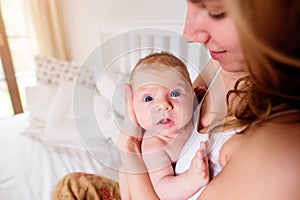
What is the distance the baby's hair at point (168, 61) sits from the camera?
1.67 ft

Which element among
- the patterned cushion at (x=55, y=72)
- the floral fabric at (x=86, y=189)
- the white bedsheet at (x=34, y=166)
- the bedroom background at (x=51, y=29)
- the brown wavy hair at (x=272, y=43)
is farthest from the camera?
the bedroom background at (x=51, y=29)

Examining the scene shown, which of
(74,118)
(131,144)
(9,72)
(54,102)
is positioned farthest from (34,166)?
(9,72)

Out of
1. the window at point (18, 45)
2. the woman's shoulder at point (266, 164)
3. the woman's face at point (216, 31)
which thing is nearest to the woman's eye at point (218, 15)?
the woman's face at point (216, 31)

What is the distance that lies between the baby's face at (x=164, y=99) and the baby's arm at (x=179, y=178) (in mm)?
71

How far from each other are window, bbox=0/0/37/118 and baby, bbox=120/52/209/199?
190 centimetres

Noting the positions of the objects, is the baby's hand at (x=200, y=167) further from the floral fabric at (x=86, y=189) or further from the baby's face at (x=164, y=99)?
the floral fabric at (x=86, y=189)

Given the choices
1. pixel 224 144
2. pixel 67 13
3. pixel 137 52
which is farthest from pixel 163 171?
pixel 67 13

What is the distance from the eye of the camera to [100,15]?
1.94 metres

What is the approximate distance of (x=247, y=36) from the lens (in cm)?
30

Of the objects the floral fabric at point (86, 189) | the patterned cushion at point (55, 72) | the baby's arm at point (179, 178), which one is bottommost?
the floral fabric at point (86, 189)

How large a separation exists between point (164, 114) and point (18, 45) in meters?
2.28

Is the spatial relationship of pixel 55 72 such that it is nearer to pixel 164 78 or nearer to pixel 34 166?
pixel 34 166

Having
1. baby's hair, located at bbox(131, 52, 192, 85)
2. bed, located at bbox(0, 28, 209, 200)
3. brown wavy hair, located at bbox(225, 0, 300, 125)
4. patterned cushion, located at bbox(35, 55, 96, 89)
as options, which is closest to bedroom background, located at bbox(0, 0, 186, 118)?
patterned cushion, located at bbox(35, 55, 96, 89)

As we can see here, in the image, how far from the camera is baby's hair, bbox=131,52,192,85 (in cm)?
51
